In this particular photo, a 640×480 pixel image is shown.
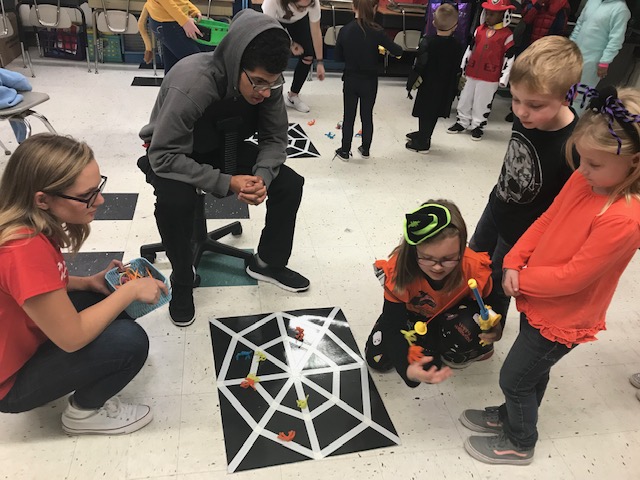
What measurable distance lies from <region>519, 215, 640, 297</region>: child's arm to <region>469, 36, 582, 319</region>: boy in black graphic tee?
34 centimetres

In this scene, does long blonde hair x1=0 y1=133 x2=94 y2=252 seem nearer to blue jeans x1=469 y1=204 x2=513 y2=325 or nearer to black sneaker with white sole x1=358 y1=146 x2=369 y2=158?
blue jeans x1=469 y1=204 x2=513 y2=325

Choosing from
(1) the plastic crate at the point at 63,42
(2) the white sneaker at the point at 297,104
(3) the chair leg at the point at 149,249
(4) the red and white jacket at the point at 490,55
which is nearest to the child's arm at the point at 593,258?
(3) the chair leg at the point at 149,249

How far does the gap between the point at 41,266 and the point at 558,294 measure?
1153mm

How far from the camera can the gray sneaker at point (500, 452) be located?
1.42 metres

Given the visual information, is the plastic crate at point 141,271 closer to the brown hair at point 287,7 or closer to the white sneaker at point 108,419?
the white sneaker at point 108,419

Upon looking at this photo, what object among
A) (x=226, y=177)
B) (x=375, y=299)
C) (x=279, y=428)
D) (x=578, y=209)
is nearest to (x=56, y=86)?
(x=226, y=177)

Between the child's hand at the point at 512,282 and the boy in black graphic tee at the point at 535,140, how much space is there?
29 centimetres

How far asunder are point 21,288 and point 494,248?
57.0 inches

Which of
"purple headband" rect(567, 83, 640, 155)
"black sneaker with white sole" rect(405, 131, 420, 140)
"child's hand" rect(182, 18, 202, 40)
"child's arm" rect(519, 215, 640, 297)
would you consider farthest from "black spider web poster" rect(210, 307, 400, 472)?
"black sneaker with white sole" rect(405, 131, 420, 140)

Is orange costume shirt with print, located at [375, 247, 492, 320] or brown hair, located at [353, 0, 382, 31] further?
brown hair, located at [353, 0, 382, 31]

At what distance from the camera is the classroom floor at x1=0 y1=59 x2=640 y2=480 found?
1374 mm

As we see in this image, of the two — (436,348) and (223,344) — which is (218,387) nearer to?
(223,344)

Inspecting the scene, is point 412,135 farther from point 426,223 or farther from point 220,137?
point 426,223

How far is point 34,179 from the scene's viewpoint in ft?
3.70
